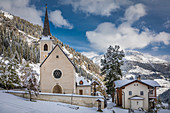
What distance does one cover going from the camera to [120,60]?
34000 mm

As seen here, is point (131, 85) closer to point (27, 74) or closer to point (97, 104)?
point (97, 104)

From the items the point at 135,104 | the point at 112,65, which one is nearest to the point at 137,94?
the point at 135,104

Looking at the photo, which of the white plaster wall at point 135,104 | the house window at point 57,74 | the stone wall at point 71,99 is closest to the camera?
the stone wall at point 71,99

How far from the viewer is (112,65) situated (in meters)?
33.8

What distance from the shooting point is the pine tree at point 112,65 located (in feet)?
110

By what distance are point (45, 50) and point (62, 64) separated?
6811mm

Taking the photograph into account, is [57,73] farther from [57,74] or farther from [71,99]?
[71,99]

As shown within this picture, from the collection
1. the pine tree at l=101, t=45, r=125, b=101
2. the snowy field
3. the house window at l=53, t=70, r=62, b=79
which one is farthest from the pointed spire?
the snowy field

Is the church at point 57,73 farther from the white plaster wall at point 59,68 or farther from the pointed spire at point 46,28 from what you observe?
the pointed spire at point 46,28

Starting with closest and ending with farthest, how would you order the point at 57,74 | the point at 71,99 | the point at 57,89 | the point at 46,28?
the point at 71,99 < the point at 57,89 < the point at 57,74 < the point at 46,28

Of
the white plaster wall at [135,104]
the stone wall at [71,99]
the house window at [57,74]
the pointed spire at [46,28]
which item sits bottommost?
the white plaster wall at [135,104]

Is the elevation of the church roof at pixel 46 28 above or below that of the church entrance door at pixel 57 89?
above

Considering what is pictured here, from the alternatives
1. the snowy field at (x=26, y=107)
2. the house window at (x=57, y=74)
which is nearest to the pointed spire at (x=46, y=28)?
the house window at (x=57, y=74)

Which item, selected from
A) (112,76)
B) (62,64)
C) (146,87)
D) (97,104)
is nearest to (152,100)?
(146,87)
